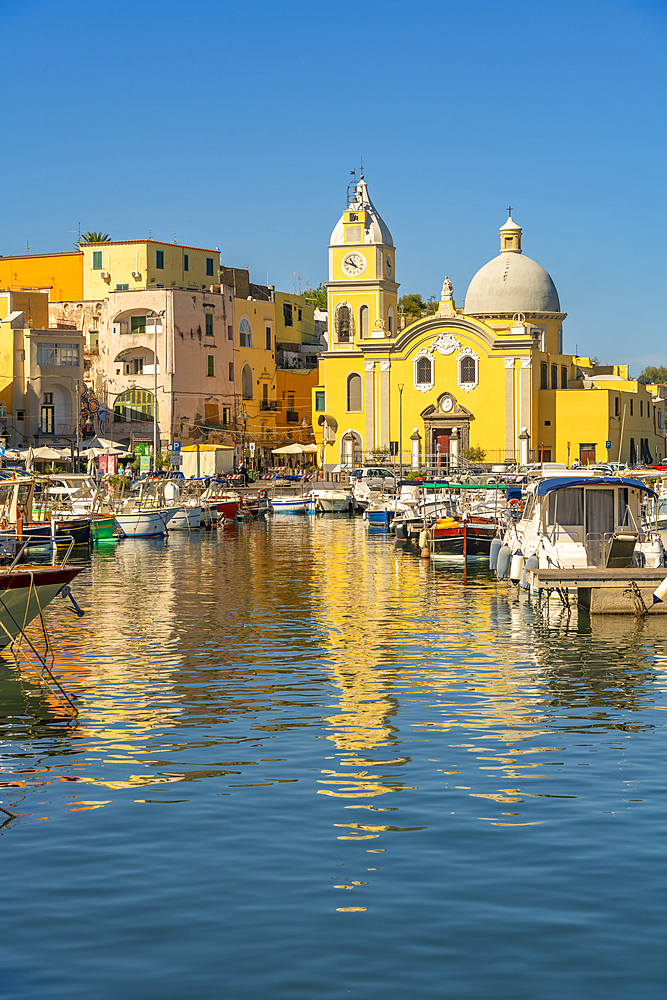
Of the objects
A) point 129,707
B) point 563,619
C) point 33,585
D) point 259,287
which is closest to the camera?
point 129,707

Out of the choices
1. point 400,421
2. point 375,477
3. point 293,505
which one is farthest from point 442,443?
point 293,505

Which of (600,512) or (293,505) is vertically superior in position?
(600,512)

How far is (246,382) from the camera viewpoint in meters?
96.2

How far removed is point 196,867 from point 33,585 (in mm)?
9995

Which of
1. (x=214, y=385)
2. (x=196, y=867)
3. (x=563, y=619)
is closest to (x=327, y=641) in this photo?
(x=563, y=619)

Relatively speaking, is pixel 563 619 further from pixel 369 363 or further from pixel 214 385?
pixel 214 385

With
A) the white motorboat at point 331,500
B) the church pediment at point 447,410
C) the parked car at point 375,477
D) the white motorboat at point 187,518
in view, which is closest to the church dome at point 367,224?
the church pediment at point 447,410

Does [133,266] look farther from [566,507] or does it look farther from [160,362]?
[566,507]

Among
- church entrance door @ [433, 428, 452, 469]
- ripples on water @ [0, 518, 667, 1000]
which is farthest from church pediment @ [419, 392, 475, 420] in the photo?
ripples on water @ [0, 518, 667, 1000]

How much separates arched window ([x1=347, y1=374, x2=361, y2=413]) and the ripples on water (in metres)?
64.6

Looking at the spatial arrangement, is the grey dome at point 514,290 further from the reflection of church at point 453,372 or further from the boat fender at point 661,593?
the boat fender at point 661,593

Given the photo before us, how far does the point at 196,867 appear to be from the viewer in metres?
9.92

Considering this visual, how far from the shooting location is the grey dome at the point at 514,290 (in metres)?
90.6

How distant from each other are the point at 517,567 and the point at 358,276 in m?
61.2
